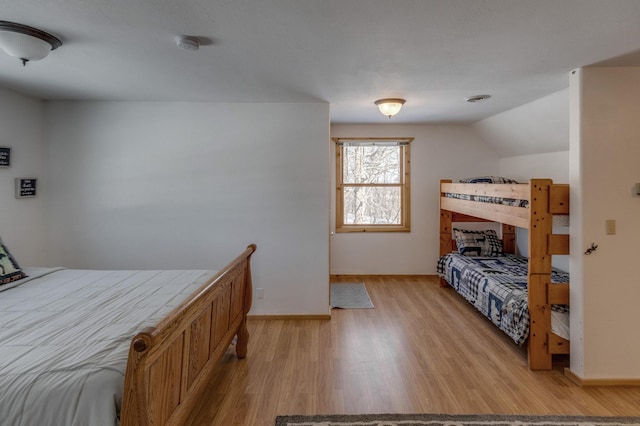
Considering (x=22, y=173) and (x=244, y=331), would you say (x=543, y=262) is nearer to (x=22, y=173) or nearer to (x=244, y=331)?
(x=244, y=331)

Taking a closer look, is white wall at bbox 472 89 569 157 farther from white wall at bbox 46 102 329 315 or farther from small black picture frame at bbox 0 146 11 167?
small black picture frame at bbox 0 146 11 167

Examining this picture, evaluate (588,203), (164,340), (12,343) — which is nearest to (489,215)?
(588,203)

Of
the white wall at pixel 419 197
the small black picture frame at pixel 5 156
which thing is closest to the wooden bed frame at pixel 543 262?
the white wall at pixel 419 197

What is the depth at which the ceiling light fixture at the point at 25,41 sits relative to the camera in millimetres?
1931

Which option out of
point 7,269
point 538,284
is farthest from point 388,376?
point 7,269

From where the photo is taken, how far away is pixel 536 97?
3.50m

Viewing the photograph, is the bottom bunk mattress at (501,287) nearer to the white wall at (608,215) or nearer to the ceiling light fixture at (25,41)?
the white wall at (608,215)

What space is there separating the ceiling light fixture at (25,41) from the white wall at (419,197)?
147 inches

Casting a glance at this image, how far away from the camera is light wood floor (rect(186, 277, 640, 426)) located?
2.31m

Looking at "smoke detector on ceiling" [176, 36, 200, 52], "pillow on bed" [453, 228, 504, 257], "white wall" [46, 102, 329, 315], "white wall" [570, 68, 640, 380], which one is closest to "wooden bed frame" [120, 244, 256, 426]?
"white wall" [46, 102, 329, 315]

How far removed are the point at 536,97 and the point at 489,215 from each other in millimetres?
1257

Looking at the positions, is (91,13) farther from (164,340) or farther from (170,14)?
(164,340)

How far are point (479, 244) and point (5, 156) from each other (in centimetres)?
546

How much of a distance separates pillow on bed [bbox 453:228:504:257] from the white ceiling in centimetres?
206
